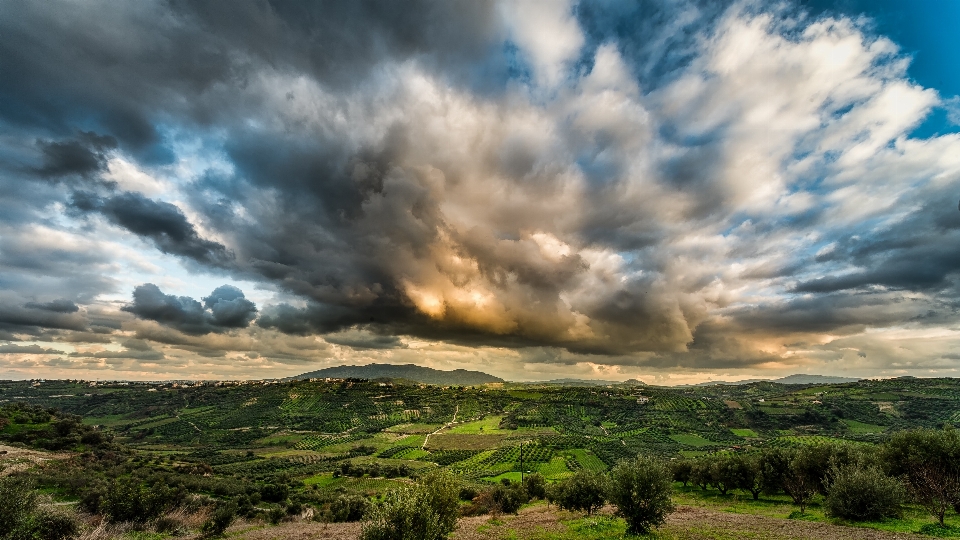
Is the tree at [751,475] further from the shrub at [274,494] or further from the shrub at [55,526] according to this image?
the shrub at [55,526]

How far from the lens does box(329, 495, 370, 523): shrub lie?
244ft

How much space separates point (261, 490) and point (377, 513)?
80.5m

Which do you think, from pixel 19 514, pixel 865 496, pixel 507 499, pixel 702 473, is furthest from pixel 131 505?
pixel 702 473

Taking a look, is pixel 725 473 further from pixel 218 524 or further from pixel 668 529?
pixel 218 524

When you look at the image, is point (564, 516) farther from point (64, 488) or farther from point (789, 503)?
point (64, 488)

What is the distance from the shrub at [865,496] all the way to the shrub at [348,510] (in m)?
75.0

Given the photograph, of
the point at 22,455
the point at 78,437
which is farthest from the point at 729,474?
the point at 78,437

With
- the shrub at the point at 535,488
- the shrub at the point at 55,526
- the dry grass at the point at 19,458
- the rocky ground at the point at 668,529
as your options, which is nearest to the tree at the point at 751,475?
the rocky ground at the point at 668,529

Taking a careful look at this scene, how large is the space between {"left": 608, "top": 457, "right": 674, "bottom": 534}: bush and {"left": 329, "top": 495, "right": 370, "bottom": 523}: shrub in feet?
161

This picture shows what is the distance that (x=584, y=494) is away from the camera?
70.1m

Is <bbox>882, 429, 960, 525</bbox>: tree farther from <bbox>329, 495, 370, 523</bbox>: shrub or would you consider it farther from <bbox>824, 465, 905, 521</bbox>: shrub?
<bbox>329, 495, 370, 523</bbox>: shrub

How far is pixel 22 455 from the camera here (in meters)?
→ 92.0

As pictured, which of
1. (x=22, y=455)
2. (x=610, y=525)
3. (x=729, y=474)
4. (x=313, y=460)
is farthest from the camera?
(x=313, y=460)

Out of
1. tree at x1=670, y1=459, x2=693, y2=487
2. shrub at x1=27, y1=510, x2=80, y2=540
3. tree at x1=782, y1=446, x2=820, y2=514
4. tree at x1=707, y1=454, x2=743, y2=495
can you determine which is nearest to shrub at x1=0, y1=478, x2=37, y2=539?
shrub at x1=27, y1=510, x2=80, y2=540
